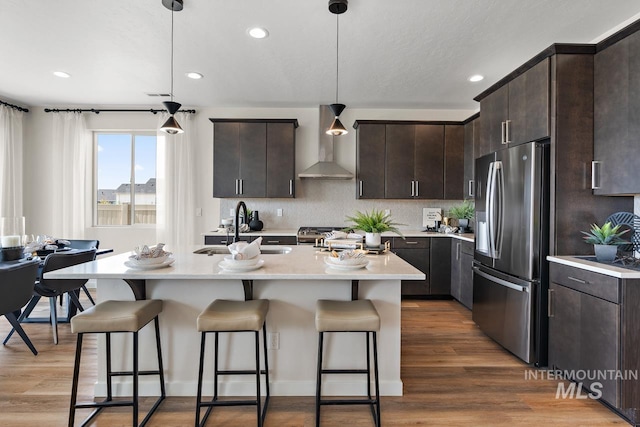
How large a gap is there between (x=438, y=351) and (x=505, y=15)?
281 centimetres

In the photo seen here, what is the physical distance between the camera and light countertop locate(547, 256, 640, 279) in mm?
1913

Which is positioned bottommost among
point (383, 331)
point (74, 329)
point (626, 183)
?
point (383, 331)

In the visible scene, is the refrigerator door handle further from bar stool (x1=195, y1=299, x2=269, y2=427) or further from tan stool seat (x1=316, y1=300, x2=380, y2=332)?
bar stool (x1=195, y1=299, x2=269, y2=427)

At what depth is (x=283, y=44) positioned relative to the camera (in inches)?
118

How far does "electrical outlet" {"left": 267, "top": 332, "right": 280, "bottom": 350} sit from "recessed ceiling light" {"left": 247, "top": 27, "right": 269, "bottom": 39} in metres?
2.42

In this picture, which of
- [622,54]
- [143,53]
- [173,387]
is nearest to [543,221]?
Result: [622,54]

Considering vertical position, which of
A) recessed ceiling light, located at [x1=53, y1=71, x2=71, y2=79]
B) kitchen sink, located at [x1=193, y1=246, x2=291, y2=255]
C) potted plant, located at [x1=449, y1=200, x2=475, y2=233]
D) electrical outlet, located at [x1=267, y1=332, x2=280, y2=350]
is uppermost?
recessed ceiling light, located at [x1=53, y1=71, x2=71, y2=79]

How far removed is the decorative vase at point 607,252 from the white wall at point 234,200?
287 cm

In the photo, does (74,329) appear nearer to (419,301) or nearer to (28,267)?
(28,267)

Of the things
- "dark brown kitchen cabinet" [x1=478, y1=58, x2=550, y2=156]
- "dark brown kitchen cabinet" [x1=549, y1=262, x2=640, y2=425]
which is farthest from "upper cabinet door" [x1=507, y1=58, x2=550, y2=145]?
"dark brown kitchen cabinet" [x1=549, y1=262, x2=640, y2=425]

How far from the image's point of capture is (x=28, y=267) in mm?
2682

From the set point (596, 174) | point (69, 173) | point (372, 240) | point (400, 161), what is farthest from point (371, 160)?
point (69, 173)

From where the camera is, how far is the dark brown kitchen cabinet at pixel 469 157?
4.43m

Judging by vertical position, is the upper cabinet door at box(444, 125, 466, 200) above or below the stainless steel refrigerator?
above
